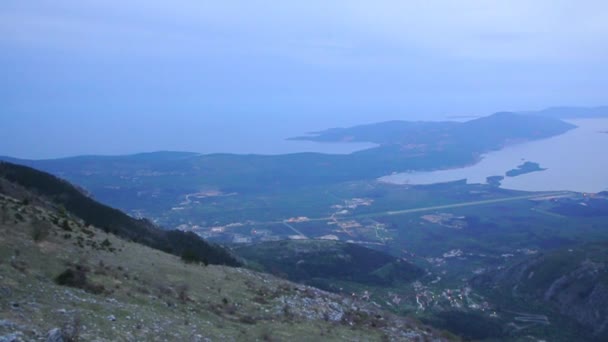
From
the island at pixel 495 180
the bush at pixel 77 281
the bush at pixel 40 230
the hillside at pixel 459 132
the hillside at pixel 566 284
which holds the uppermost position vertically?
the hillside at pixel 459 132

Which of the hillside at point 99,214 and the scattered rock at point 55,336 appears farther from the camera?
the hillside at point 99,214

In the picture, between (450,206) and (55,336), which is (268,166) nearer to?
(450,206)

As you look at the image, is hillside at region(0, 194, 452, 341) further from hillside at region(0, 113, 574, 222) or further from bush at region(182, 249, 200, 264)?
hillside at region(0, 113, 574, 222)

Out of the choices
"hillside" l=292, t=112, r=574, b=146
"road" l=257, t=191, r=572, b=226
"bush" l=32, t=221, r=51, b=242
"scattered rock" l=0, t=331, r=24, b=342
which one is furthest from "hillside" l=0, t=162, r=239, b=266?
"hillside" l=292, t=112, r=574, b=146

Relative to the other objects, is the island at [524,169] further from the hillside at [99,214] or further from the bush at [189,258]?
the bush at [189,258]

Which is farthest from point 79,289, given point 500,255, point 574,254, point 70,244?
point 500,255

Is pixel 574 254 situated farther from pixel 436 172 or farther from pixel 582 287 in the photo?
pixel 436 172

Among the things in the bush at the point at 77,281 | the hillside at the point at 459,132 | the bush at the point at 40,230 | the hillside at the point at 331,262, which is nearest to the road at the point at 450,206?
the hillside at the point at 331,262
